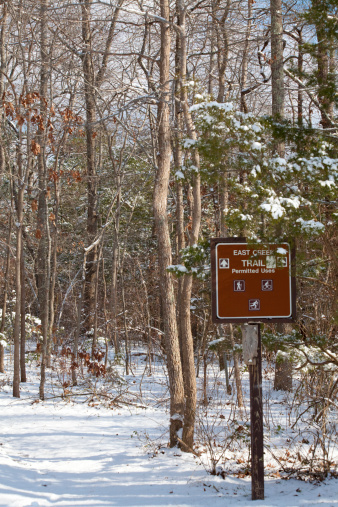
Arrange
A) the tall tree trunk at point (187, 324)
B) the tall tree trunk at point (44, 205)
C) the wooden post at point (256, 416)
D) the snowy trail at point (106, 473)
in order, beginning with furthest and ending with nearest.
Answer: the tall tree trunk at point (44, 205)
the tall tree trunk at point (187, 324)
the snowy trail at point (106, 473)
the wooden post at point (256, 416)

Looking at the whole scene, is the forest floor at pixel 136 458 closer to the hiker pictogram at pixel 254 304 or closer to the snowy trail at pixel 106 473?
the snowy trail at pixel 106 473

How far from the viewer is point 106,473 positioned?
22.3 ft

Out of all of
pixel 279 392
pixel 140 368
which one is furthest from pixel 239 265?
pixel 140 368

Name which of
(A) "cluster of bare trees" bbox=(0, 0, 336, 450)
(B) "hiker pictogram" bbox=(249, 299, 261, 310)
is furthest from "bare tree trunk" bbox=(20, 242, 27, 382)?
(B) "hiker pictogram" bbox=(249, 299, 261, 310)

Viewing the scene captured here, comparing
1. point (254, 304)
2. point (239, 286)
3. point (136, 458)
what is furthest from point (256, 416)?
point (136, 458)

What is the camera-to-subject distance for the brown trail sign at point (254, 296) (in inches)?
218

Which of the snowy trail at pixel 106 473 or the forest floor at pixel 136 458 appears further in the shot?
the forest floor at pixel 136 458

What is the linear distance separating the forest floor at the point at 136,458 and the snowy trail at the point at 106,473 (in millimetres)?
12

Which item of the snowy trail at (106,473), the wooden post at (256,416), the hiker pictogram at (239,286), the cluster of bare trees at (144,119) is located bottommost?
the snowy trail at (106,473)

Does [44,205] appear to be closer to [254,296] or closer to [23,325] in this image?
[23,325]

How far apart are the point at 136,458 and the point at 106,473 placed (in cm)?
65

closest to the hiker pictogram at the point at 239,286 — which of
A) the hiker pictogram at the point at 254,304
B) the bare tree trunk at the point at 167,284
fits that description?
the hiker pictogram at the point at 254,304

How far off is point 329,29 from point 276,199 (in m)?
2.10

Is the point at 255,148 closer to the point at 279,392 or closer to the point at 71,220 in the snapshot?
the point at 279,392
